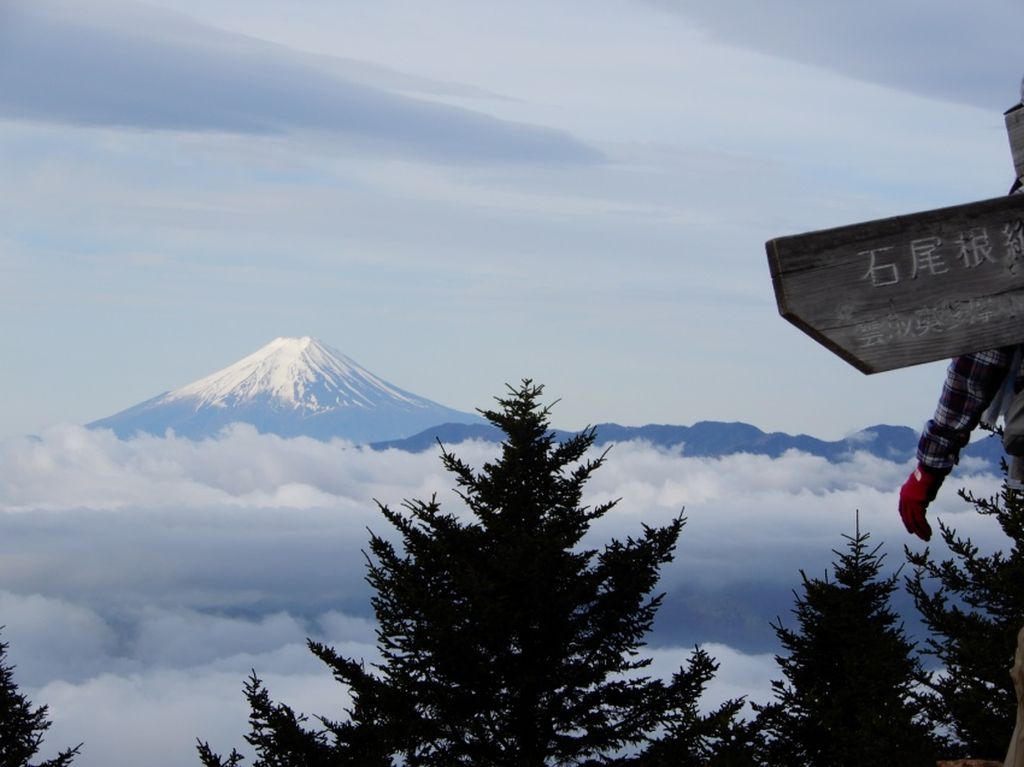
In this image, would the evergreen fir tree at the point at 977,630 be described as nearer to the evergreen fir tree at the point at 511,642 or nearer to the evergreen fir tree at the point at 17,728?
the evergreen fir tree at the point at 511,642

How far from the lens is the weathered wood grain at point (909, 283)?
4.35m

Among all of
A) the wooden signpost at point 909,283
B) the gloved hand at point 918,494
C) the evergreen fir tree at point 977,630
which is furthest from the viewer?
A: the evergreen fir tree at point 977,630

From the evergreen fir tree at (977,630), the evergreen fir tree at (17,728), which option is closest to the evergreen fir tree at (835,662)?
the evergreen fir tree at (977,630)

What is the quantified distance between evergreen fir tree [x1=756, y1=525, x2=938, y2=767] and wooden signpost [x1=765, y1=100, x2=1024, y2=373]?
16.7m

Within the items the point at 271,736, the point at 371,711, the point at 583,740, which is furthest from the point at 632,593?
the point at 271,736

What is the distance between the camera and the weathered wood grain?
4.35 m

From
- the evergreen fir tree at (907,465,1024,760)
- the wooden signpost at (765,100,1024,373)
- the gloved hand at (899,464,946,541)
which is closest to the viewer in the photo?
the wooden signpost at (765,100,1024,373)

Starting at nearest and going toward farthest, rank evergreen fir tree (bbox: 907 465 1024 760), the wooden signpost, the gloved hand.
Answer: the wooden signpost < the gloved hand < evergreen fir tree (bbox: 907 465 1024 760)

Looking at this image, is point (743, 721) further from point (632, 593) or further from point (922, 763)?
point (922, 763)

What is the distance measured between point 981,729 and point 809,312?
16423mm

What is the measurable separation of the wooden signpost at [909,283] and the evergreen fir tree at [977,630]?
14641 millimetres

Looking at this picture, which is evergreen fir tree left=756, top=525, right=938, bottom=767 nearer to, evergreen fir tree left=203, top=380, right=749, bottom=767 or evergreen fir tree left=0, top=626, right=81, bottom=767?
evergreen fir tree left=203, top=380, right=749, bottom=767

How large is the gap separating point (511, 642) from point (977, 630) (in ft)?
25.8

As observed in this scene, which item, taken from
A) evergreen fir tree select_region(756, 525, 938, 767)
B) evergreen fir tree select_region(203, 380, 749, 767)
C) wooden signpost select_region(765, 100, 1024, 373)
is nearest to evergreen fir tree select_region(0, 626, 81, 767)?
evergreen fir tree select_region(203, 380, 749, 767)
